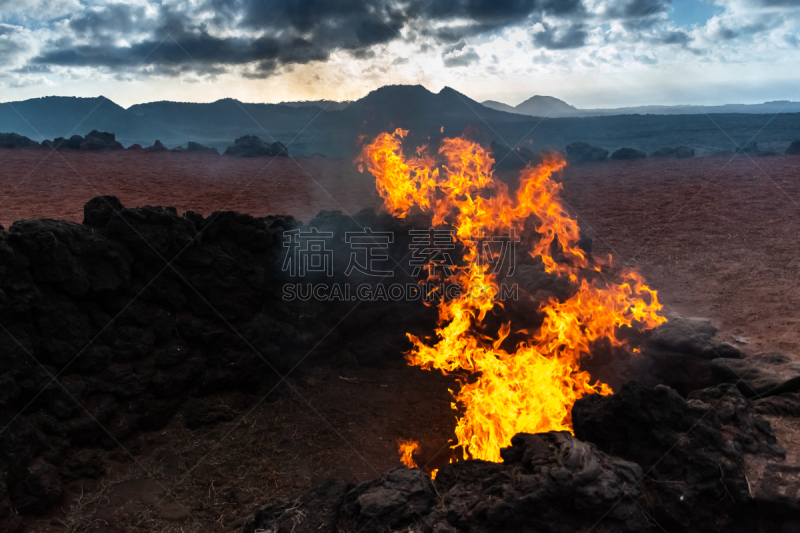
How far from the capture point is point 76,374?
5934mm

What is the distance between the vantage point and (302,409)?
7148 mm

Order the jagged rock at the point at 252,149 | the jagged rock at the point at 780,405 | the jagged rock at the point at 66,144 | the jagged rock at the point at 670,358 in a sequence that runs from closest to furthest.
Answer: the jagged rock at the point at 780,405 < the jagged rock at the point at 670,358 < the jagged rock at the point at 66,144 < the jagged rock at the point at 252,149

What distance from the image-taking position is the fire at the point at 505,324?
6.19 meters

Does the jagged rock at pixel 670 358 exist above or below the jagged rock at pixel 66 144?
below

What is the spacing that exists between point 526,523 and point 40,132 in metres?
121

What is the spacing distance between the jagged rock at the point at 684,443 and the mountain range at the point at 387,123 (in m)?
9.49

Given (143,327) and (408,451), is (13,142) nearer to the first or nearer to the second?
(143,327)

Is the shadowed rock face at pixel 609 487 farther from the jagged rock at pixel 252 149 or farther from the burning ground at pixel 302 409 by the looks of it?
the jagged rock at pixel 252 149

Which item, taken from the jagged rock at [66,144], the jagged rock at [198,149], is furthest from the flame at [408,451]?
the jagged rock at [66,144]

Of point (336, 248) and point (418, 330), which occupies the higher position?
point (336, 248)

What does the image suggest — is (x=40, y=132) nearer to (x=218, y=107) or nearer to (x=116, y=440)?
(x=218, y=107)

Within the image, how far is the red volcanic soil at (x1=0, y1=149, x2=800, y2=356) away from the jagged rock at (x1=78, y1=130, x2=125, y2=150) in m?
1.79

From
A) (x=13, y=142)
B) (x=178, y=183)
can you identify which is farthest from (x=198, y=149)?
(x=178, y=183)

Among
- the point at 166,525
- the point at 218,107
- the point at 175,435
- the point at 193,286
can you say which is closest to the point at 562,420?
the point at 166,525
